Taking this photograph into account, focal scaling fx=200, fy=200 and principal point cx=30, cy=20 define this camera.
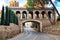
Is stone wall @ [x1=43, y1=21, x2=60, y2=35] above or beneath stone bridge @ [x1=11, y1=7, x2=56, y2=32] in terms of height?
beneath

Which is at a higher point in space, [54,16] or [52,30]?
[54,16]

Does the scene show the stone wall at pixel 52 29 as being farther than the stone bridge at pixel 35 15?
No

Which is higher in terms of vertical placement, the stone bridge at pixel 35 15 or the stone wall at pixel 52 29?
the stone bridge at pixel 35 15

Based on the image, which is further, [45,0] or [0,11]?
[0,11]

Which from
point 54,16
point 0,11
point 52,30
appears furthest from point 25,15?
point 0,11

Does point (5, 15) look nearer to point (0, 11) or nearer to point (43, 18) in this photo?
point (0, 11)

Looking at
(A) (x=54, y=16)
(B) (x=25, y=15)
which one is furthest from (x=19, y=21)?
(A) (x=54, y=16)

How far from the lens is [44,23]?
42.6 m

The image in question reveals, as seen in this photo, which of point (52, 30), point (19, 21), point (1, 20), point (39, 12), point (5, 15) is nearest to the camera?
point (1, 20)

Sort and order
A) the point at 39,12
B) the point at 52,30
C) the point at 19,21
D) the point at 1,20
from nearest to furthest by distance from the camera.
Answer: the point at 1,20, the point at 52,30, the point at 19,21, the point at 39,12

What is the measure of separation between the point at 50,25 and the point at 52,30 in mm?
3783

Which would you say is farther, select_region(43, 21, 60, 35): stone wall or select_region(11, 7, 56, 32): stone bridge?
select_region(11, 7, 56, 32): stone bridge

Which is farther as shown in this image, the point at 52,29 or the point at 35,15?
the point at 35,15

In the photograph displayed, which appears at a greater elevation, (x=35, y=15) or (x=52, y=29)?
(x=35, y=15)
